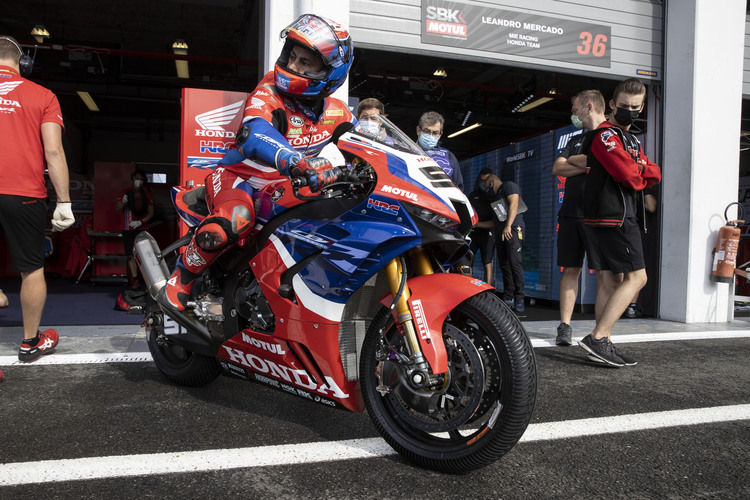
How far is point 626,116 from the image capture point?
3623mm

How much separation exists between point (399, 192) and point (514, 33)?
4.70 metres

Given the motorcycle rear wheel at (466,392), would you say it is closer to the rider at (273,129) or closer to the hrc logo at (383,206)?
the hrc logo at (383,206)

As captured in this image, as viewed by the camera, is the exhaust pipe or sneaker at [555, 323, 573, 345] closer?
the exhaust pipe

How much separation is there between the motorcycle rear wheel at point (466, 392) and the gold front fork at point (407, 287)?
0.08 m

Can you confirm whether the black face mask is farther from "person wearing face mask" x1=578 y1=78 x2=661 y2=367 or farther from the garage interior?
→ the garage interior

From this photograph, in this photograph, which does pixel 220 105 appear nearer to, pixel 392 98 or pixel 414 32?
pixel 414 32

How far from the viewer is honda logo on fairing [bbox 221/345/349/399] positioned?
197 cm

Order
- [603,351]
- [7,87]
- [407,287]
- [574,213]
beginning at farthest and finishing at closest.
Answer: [574,213] → [603,351] → [7,87] → [407,287]

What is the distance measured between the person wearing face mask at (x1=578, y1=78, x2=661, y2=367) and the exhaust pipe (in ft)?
9.07

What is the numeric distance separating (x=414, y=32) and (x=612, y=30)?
99.6 inches

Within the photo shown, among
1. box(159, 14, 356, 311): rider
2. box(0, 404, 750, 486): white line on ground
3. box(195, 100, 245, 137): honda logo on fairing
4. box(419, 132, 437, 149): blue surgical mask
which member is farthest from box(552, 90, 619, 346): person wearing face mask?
box(195, 100, 245, 137): honda logo on fairing

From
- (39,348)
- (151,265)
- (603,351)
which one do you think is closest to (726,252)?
(603,351)

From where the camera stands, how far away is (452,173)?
4574 mm

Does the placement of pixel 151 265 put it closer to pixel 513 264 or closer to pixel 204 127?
pixel 204 127
